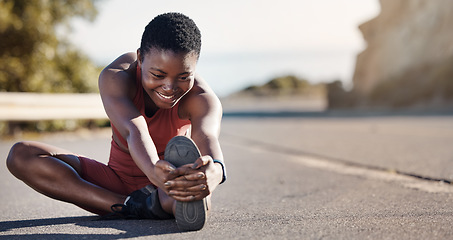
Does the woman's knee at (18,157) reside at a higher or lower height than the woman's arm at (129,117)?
lower

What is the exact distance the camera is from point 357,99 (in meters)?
23.8

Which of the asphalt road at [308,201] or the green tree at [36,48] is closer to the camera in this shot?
the asphalt road at [308,201]

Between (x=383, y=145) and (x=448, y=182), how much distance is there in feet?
10.2

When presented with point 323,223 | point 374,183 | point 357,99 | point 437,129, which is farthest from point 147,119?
point 357,99

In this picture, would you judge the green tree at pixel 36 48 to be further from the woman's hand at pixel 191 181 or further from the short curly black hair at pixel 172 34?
the woman's hand at pixel 191 181

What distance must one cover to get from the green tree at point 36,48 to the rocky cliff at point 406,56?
13.8 m

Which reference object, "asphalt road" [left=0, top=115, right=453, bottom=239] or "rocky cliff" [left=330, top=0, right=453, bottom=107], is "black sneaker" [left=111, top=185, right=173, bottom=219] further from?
"rocky cliff" [left=330, top=0, right=453, bottom=107]

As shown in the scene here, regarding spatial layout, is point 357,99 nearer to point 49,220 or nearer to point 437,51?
point 437,51

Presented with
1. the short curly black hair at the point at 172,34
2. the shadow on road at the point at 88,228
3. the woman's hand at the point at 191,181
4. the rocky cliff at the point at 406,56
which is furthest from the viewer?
the rocky cliff at the point at 406,56

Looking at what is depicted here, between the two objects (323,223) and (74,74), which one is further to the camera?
(74,74)

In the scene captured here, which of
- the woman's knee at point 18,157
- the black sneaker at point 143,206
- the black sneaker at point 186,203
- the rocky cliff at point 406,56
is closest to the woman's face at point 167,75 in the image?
the black sneaker at point 186,203

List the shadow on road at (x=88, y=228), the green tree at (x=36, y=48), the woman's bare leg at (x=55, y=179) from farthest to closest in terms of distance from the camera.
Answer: the green tree at (x=36, y=48), the woman's bare leg at (x=55, y=179), the shadow on road at (x=88, y=228)

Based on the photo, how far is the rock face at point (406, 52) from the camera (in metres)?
19.3

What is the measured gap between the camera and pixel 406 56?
21.3m
